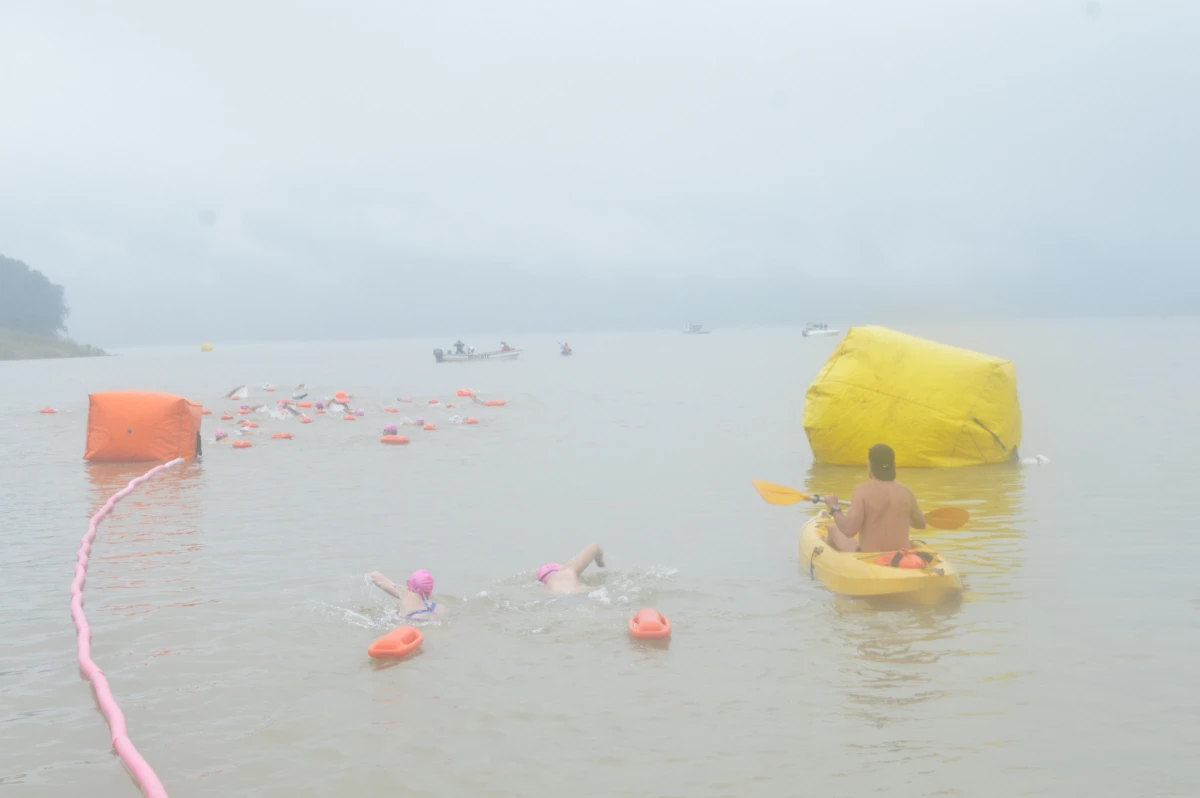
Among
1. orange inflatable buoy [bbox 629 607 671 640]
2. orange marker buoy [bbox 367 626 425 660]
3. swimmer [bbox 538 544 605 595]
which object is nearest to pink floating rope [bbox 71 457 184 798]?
orange marker buoy [bbox 367 626 425 660]

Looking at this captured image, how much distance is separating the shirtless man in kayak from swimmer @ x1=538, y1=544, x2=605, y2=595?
8.34 ft

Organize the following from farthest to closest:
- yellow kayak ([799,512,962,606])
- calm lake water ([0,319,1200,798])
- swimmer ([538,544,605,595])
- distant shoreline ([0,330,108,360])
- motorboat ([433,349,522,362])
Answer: distant shoreline ([0,330,108,360]) < motorboat ([433,349,522,362]) < swimmer ([538,544,605,595]) < yellow kayak ([799,512,962,606]) < calm lake water ([0,319,1200,798])

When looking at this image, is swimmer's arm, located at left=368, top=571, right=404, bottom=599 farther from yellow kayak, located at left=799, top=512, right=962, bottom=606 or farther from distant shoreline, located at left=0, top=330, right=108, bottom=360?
distant shoreline, located at left=0, top=330, right=108, bottom=360

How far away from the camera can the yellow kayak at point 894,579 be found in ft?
29.1

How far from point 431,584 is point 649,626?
2.14 meters

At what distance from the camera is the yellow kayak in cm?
886

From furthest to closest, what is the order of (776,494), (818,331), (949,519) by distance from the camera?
(818,331) → (776,494) → (949,519)

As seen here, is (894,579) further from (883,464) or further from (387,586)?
(387,586)

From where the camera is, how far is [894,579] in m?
8.88

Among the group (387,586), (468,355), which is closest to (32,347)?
(468,355)

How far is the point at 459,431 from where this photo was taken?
26875mm

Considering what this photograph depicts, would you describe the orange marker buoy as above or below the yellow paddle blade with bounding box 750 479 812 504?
below

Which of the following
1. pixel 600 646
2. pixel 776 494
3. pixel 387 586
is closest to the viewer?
pixel 600 646

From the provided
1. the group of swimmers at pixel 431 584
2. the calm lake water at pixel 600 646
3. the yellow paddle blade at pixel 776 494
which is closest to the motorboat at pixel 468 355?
the calm lake water at pixel 600 646
